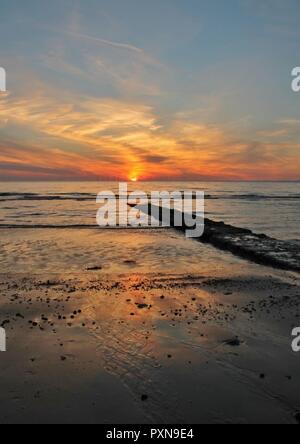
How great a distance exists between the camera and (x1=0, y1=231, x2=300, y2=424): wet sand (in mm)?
5883

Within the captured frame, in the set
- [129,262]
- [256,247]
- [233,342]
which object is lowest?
[233,342]

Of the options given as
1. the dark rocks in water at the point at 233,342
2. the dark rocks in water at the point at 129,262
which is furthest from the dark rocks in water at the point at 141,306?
the dark rocks in water at the point at 129,262

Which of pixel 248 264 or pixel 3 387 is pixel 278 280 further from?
pixel 3 387

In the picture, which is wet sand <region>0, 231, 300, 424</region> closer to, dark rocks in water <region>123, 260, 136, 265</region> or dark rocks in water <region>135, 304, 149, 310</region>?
dark rocks in water <region>135, 304, 149, 310</region>

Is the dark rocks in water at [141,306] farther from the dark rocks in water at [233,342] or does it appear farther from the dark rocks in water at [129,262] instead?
the dark rocks in water at [129,262]

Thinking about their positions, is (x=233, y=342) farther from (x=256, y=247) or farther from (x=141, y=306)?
(x=256, y=247)

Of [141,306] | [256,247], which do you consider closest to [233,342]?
[141,306]

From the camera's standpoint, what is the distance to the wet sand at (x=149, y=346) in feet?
19.3

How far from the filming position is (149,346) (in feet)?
26.5

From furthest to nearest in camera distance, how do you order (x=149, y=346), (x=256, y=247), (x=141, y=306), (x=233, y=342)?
(x=256, y=247)
(x=141, y=306)
(x=233, y=342)
(x=149, y=346)

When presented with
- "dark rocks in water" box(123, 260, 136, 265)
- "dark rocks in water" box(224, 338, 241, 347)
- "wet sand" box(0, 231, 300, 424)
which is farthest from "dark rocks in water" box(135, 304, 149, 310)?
"dark rocks in water" box(123, 260, 136, 265)
